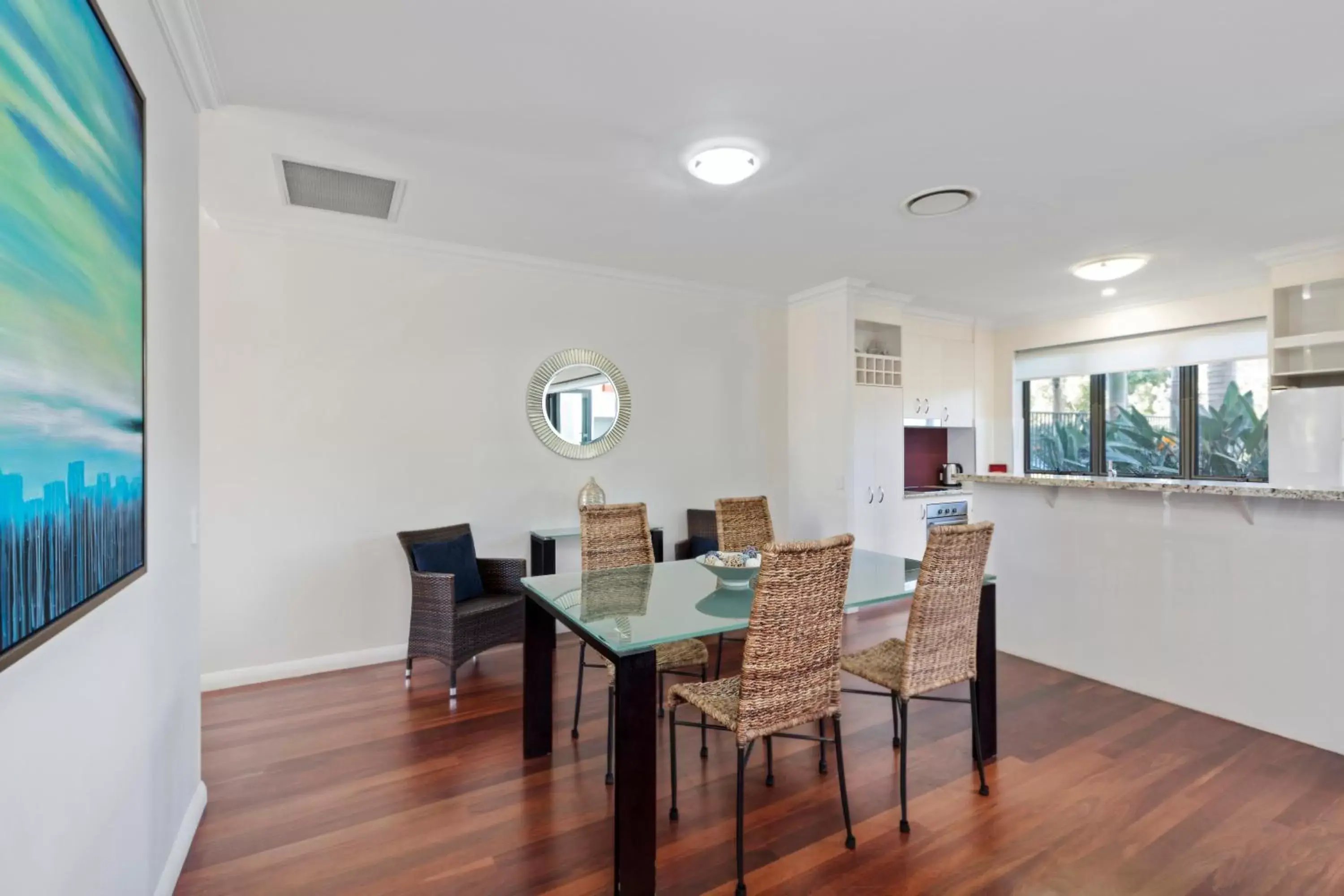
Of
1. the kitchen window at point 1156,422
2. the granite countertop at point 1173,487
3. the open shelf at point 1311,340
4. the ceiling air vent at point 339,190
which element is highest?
the ceiling air vent at point 339,190

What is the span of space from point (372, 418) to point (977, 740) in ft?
11.6

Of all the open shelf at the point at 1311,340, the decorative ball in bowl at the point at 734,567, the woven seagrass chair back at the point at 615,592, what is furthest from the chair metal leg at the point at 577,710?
the open shelf at the point at 1311,340

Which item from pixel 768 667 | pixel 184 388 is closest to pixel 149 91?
pixel 184 388

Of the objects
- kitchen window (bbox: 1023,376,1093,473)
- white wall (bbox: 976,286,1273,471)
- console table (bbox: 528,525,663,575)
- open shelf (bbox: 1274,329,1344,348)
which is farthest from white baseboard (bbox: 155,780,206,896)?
kitchen window (bbox: 1023,376,1093,473)

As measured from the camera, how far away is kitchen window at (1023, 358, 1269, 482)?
4.88 meters

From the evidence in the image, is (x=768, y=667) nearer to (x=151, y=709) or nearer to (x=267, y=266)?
(x=151, y=709)

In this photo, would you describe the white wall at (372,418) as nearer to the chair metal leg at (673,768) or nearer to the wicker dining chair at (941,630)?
the chair metal leg at (673,768)

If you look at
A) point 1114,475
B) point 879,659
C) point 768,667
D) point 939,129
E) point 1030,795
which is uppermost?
point 939,129

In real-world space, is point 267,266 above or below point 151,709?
→ above

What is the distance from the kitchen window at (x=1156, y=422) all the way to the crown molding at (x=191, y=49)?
20.1 feet

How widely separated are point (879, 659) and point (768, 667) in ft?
2.71

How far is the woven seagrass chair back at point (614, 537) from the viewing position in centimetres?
311

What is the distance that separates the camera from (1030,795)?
92.7 inches

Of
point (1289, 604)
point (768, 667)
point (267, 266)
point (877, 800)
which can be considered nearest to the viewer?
point (768, 667)
